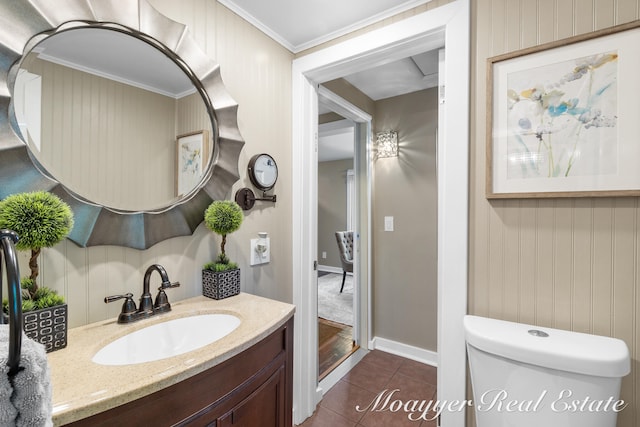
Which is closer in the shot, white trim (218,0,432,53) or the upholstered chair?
white trim (218,0,432,53)

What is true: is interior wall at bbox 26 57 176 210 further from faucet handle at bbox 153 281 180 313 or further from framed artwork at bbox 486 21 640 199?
framed artwork at bbox 486 21 640 199

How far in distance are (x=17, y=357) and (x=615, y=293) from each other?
5.42ft

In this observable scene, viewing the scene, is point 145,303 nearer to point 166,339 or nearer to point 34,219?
point 166,339

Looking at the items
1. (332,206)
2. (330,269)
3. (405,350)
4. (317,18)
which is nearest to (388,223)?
(405,350)

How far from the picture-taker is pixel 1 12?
79cm

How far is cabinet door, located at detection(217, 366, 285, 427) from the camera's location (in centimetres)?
86

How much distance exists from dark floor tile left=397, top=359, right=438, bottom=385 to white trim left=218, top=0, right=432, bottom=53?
2487mm

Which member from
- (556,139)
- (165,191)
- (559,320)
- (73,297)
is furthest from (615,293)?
(73,297)

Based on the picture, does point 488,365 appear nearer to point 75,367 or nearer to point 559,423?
point 559,423

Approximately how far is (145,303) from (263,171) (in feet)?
2.77

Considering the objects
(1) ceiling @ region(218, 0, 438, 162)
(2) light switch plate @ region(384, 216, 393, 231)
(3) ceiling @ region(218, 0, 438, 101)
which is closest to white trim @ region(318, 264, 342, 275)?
(2) light switch plate @ region(384, 216, 393, 231)

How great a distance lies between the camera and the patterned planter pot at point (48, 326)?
2.37ft

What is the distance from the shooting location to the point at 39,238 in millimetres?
737

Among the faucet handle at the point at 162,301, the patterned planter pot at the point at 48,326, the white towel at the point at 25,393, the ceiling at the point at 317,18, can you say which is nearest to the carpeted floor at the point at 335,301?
the faucet handle at the point at 162,301
